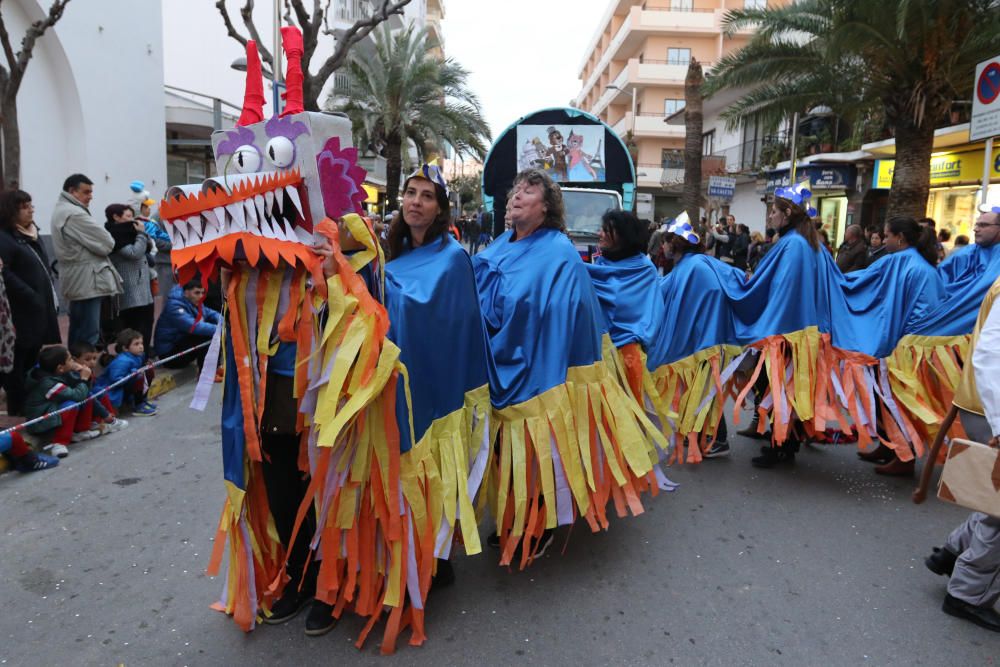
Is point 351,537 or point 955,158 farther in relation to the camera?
point 955,158

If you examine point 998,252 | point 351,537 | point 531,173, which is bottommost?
point 351,537

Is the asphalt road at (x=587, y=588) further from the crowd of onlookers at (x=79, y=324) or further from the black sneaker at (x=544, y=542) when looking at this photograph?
the crowd of onlookers at (x=79, y=324)

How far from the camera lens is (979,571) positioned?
2824mm

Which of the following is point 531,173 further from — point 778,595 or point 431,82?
point 431,82

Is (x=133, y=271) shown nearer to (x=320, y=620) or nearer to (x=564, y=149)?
(x=320, y=620)

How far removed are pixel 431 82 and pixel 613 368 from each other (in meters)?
16.8

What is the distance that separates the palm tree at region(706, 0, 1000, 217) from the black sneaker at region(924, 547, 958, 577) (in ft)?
30.4

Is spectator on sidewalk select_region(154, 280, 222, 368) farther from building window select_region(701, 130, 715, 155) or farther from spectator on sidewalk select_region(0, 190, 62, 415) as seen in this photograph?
building window select_region(701, 130, 715, 155)

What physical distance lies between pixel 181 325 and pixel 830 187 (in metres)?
19.0

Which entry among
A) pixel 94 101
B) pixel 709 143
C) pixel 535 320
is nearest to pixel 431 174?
pixel 535 320

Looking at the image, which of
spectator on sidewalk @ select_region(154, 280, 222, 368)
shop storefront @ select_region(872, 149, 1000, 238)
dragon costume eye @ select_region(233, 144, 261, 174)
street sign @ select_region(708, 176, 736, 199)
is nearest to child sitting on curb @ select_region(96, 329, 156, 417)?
spectator on sidewalk @ select_region(154, 280, 222, 368)

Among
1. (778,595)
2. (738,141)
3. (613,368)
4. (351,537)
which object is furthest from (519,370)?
(738,141)

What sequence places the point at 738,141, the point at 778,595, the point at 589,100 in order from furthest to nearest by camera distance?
the point at 589,100 → the point at 738,141 → the point at 778,595

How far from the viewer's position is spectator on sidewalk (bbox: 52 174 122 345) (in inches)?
232
